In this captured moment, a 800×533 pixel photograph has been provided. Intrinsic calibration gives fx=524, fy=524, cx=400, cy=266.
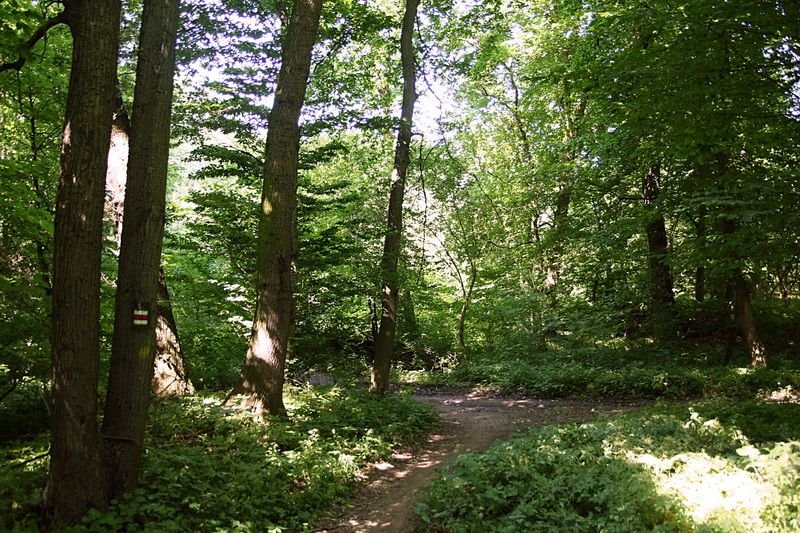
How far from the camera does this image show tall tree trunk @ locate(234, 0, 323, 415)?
7.72 meters

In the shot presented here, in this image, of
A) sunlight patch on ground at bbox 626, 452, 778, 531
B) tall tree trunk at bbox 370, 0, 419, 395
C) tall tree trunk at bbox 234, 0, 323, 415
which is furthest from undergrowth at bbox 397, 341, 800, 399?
tall tree trunk at bbox 234, 0, 323, 415

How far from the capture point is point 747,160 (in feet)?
39.5

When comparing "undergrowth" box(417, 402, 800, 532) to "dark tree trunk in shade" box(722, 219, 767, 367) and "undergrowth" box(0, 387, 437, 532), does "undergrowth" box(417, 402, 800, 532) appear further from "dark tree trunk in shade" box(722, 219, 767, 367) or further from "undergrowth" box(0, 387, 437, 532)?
"dark tree trunk in shade" box(722, 219, 767, 367)

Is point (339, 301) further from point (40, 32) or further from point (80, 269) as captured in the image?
point (40, 32)

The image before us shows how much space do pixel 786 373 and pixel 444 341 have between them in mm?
11133

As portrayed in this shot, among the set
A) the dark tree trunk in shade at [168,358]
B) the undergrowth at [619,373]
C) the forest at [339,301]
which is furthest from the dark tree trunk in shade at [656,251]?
the dark tree trunk in shade at [168,358]

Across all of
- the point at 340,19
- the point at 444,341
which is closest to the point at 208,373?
the point at 340,19

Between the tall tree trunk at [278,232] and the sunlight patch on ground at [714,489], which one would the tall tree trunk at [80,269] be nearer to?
the tall tree trunk at [278,232]

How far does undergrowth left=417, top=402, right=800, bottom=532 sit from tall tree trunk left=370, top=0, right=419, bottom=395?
15.2 feet

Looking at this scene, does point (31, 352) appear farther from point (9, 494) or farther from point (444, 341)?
point (444, 341)

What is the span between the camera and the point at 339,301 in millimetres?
12703

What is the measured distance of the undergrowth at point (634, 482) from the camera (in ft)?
13.2

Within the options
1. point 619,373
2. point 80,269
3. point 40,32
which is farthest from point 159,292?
point 619,373

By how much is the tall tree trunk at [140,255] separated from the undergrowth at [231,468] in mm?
519
